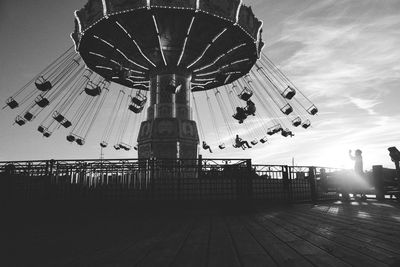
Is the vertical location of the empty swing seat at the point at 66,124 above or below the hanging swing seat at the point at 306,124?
above

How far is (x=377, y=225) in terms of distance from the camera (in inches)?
221

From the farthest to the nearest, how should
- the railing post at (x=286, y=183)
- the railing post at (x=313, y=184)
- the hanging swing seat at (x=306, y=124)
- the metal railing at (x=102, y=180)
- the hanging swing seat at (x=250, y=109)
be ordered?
the hanging swing seat at (x=306, y=124)
the hanging swing seat at (x=250, y=109)
the railing post at (x=313, y=184)
the railing post at (x=286, y=183)
the metal railing at (x=102, y=180)

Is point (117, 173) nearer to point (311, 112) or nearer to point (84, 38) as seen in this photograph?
point (84, 38)

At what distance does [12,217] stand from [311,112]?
19227 mm

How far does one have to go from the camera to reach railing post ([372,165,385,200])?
12219 mm

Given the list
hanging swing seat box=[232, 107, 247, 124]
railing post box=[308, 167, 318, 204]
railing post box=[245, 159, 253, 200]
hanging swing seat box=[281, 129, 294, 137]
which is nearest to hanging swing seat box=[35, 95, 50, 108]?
hanging swing seat box=[232, 107, 247, 124]

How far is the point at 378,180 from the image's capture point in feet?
40.9

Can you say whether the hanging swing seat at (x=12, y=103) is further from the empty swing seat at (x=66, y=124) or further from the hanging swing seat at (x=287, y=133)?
the hanging swing seat at (x=287, y=133)

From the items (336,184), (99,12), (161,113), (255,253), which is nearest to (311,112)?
(336,184)

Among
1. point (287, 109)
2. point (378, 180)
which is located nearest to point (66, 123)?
point (287, 109)

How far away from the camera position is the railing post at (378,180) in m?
12.2

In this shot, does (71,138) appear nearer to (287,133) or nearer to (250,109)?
(250,109)

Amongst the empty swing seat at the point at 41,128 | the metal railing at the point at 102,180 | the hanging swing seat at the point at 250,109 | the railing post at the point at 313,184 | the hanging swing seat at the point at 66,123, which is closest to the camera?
the metal railing at the point at 102,180

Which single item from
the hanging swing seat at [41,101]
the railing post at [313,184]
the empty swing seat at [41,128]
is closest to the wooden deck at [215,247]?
the railing post at [313,184]
